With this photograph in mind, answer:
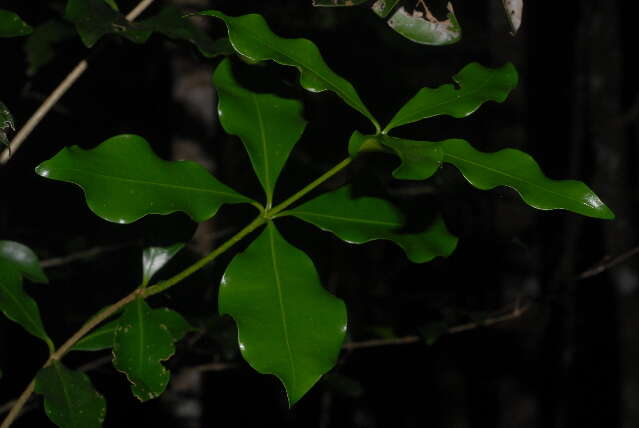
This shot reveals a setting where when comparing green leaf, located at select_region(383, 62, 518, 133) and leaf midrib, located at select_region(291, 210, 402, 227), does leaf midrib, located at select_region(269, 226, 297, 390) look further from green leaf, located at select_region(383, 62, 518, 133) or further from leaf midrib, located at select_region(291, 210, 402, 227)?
green leaf, located at select_region(383, 62, 518, 133)

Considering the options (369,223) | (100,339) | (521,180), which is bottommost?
(100,339)

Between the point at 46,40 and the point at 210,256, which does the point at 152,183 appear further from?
the point at 46,40

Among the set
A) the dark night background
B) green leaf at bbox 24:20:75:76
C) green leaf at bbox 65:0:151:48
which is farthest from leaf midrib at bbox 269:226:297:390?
green leaf at bbox 24:20:75:76

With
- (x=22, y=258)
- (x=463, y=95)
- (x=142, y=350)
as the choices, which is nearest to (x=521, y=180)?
(x=463, y=95)

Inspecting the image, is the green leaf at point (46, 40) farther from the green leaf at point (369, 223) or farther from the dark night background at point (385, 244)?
the green leaf at point (369, 223)

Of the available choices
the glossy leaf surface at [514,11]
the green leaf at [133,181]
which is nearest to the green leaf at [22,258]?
the green leaf at [133,181]

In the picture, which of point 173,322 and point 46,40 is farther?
point 46,40

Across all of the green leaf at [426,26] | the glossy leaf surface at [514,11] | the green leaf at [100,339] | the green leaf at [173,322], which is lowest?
the green leaf at [100,339]
